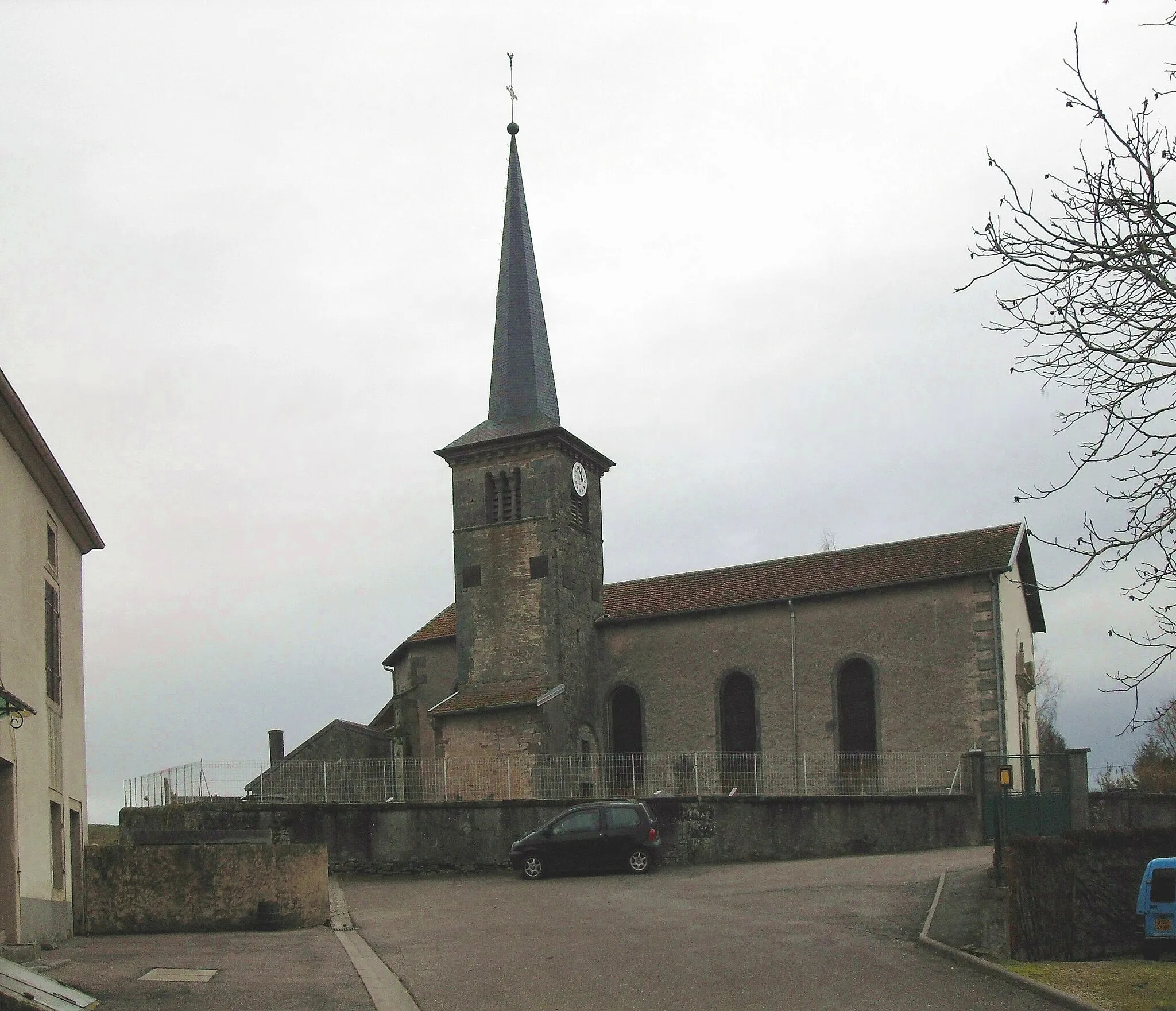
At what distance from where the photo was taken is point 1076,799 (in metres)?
28.7

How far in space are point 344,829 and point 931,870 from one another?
11497 mm

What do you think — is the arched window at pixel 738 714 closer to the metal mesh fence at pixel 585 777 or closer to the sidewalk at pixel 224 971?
the metal mesh fence at pixel 585 777

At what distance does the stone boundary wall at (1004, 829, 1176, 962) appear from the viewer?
1797 centimetres

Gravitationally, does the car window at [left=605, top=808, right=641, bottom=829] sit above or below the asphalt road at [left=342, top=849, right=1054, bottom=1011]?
above

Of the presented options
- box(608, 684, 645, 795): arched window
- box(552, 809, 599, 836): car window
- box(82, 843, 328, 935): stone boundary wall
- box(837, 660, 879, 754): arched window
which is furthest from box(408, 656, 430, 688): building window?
box(82, 843, 328, 935): stone boundary wall

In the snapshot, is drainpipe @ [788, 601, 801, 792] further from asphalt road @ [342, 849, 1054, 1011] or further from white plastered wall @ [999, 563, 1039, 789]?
asphalt road @ [342, 849, 1054, 1011]

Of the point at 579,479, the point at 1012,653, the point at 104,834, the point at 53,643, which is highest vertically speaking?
the point at 579,479

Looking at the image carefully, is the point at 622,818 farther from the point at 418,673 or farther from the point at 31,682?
the point at 418,673

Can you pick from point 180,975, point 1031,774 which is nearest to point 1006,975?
point 180,975

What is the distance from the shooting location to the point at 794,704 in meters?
35.2

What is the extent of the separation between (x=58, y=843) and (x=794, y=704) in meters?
21.0

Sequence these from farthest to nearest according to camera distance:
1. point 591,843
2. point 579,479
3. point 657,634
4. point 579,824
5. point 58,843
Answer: point 579,479, point 657,634, point 579,824, point 591,843, point 58,843

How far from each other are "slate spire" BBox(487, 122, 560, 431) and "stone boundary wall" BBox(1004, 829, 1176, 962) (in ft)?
70.8

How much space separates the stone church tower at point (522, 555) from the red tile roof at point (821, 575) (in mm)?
1678
